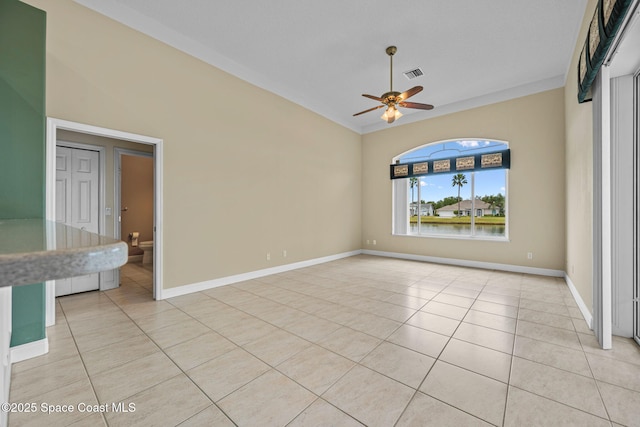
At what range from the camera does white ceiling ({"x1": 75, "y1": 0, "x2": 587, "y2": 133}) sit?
3307 mm

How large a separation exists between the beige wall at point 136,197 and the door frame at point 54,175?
11.0 feet

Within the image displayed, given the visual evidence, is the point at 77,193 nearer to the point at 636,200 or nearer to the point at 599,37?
the point at 599,37

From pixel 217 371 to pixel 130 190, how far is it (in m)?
6.23

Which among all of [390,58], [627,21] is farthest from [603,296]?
[390,58]

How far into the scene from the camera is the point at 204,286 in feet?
13.4

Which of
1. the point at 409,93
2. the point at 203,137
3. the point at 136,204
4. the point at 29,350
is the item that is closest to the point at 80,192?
the point at 203,137

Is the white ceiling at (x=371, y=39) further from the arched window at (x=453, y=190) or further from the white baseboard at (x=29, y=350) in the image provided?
the white baseboard at (x=29, y=350)

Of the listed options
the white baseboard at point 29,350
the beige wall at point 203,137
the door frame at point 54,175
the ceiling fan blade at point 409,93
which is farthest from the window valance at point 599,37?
the white baseboard at point 29,350

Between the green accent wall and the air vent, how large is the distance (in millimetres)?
4764

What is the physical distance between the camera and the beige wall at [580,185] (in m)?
2.94

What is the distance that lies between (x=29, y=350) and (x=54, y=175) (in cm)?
175

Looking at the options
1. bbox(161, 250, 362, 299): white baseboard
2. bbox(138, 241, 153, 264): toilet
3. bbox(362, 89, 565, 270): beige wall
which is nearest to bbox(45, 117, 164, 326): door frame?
bbox(161, 250, 362, 299): white baseboard

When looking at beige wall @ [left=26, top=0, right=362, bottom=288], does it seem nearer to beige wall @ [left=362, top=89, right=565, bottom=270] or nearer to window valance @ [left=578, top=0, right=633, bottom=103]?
beige wall @ [left=362, top=89, right=565, bottom=270]

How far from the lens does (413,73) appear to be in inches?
187
